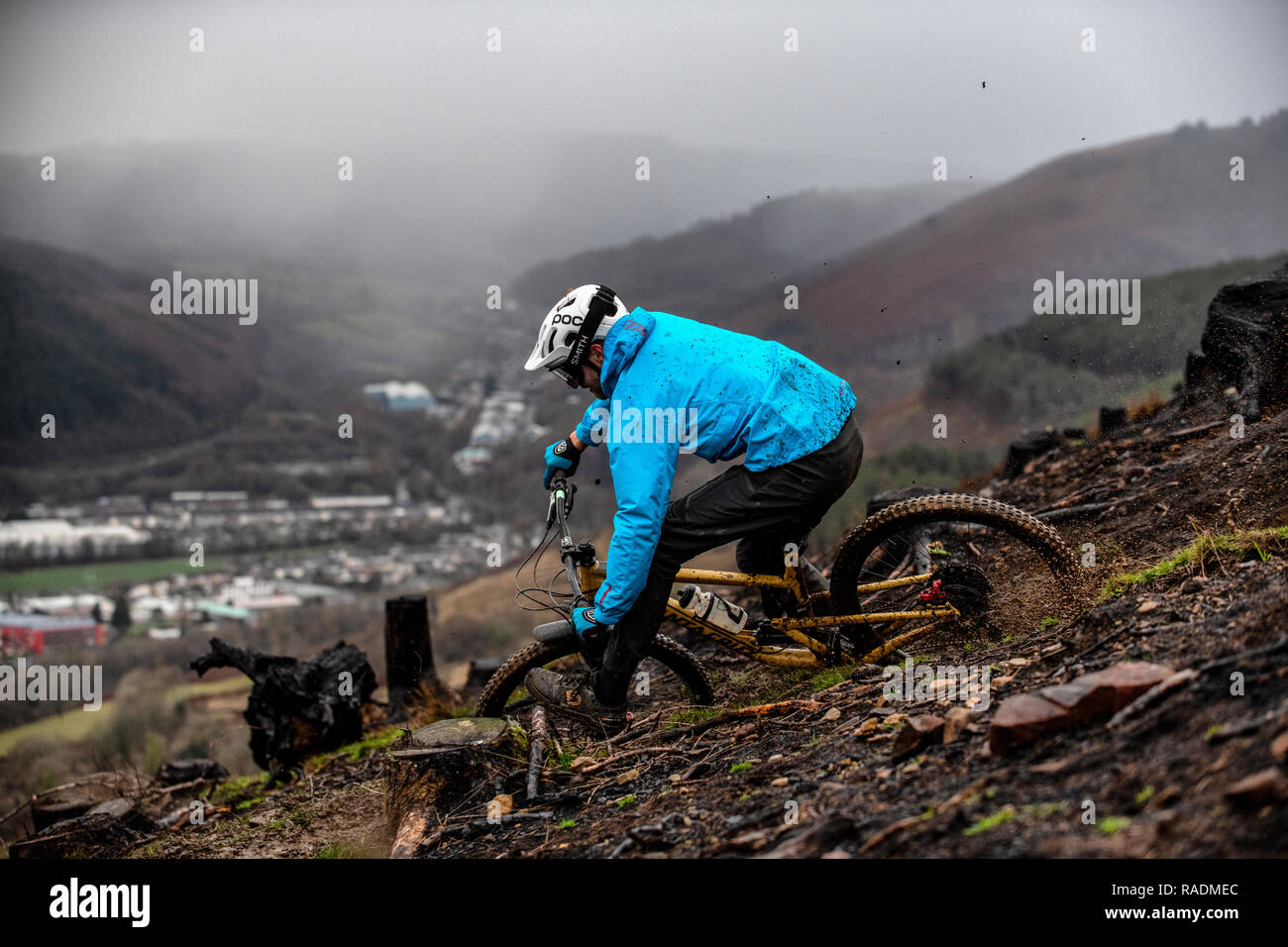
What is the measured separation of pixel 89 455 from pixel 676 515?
346 ft

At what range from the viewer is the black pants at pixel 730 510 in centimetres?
522

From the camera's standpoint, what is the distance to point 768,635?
5.83 meters

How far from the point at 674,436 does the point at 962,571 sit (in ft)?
7.14

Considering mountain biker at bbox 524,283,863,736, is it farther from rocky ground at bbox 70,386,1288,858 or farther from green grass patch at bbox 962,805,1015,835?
green grass patch at bbox 962,805,1015,835

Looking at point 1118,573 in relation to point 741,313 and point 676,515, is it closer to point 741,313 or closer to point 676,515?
point 676,515

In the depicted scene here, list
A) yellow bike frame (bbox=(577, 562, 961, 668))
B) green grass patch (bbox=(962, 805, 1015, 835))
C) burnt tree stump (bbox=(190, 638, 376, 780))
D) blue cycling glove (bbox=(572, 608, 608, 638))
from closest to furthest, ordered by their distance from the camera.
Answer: green grass patch (bbox=(962, 805, 1015, 835)) → blue cycling glove (bbox=(572, 608, 608, 638)) → yellow bike frame (bbox=(577, 562, 961, 668)) → burnt tree stump (bbox=(190, 638, 376, 780))

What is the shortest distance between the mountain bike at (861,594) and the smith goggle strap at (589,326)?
2.66 ft

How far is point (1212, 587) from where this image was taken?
15.3ft

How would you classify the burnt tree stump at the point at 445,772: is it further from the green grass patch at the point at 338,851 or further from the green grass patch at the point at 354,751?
the green grass patch at the point at 354,751

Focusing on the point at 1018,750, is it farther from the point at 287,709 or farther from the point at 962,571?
the point at 287,709

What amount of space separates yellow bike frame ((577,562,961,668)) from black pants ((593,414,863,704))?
14.6 inches

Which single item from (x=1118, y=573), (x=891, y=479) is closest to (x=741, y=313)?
(x=891, y=479)

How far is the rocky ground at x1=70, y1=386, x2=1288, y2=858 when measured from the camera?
9.47 feet

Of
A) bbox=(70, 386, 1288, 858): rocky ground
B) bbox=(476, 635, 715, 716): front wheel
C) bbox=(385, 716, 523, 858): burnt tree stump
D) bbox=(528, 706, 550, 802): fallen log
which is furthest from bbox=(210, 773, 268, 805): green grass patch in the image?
bbox=(528, 706, 550, 802): fallen log
